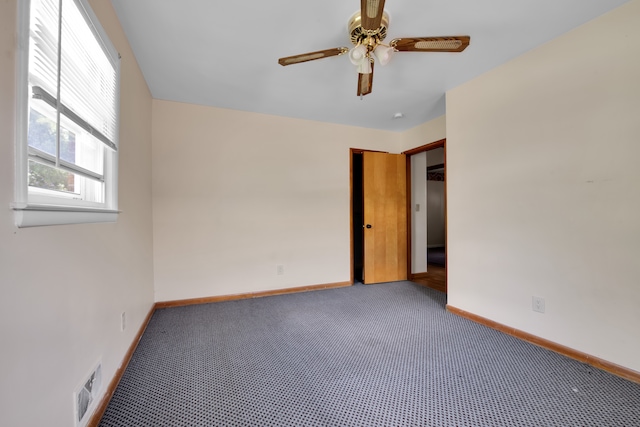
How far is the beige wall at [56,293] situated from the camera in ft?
2.41

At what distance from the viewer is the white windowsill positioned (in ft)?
2.56

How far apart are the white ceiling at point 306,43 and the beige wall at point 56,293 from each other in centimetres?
37

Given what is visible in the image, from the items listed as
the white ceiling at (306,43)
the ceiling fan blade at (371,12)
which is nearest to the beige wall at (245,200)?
the white ceiling at (306,43)

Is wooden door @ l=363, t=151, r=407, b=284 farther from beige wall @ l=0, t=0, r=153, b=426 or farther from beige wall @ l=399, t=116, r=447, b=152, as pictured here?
beige wall @ l=0, t=0, r=153, b=426

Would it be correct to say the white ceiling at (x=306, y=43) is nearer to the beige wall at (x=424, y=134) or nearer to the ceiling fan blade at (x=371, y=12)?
the ceiling fan blade at (x=371, y=12)

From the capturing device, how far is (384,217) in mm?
3881

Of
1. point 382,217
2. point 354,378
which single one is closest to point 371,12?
point 354,378

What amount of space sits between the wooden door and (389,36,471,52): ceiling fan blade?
2.19 m

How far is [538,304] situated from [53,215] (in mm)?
3105

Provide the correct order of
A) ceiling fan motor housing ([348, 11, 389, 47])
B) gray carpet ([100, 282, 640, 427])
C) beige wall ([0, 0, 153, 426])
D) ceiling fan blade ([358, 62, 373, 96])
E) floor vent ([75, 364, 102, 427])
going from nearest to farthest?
beige wall ([0, 0, 153, 426]), floor vent ([75, 364, 102, 427]), gray carpet ([100, 282, 640, 427]), ceiling fan motor housing ([348, 11, 389, 47]), ceiling fan blade ([358, 62, 373, 96])

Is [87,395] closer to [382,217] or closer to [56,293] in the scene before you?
[56,293]

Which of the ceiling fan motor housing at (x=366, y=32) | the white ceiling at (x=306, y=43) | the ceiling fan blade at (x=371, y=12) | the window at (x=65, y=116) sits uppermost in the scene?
the white ceiling at (x=306, y=43)

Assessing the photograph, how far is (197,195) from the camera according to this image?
301 centimetres

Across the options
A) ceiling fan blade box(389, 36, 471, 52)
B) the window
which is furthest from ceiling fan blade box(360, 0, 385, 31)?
the window
